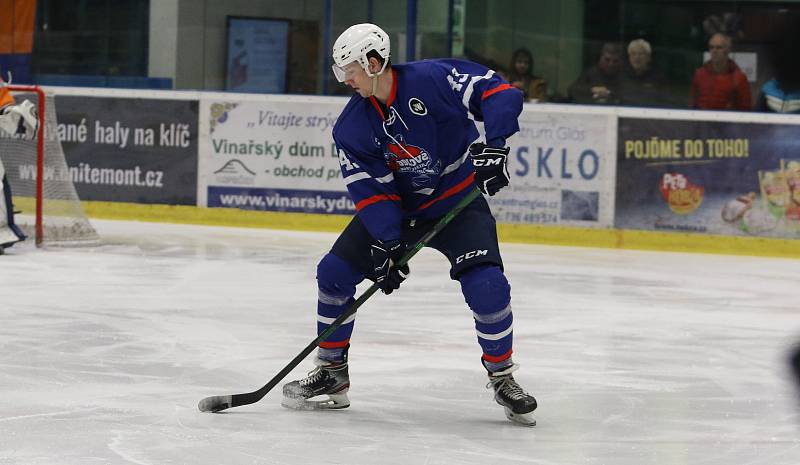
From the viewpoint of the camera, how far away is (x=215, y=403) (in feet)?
11.0

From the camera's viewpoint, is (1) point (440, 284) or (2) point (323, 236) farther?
(2) point (323, 236)

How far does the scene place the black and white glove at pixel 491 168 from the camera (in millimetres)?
3143

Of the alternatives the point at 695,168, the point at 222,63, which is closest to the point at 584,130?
the point at 695,168

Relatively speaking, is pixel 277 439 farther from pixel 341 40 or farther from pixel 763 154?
pixel 763 154

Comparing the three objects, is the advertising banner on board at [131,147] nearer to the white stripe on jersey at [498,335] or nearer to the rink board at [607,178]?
the rink board at [607,178]

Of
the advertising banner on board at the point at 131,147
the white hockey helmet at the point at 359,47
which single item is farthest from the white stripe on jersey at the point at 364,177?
the advertising banner on board at the point at 131,147

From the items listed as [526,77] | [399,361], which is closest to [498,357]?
[399,361]

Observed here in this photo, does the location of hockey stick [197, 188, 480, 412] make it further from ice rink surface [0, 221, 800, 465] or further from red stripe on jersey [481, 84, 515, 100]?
red stripe on jersey [481, 84, 515, 100]

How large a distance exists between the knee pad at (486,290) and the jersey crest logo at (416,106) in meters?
0.40

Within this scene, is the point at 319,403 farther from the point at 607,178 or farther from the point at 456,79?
the point at 607,178

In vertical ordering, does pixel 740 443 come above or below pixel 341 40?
below

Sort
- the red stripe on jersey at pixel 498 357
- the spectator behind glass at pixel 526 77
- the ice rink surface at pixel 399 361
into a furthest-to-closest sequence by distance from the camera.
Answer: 1. the spectator behind glass at pixel 526 77
2. the red stripe on jersey at pixel 498 357
3. the ice rink surface at pixel 399 361

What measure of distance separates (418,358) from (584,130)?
395 cm

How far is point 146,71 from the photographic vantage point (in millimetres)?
9172
